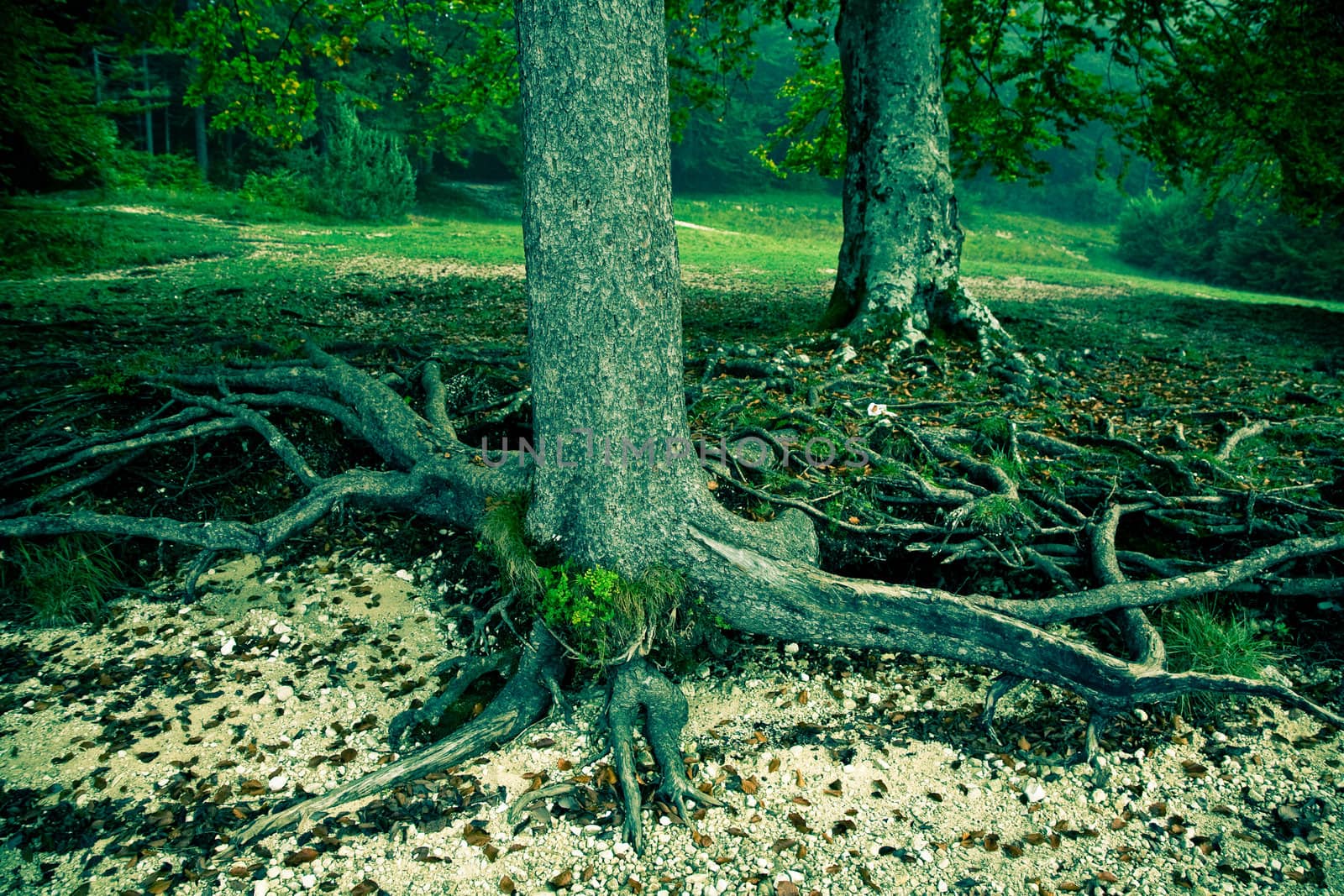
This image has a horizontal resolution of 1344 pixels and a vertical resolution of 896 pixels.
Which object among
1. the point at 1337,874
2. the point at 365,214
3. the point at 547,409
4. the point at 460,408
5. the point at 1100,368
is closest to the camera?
the point at 1337,874

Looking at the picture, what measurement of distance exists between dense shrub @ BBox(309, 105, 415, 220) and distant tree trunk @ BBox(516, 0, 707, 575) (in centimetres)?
2343

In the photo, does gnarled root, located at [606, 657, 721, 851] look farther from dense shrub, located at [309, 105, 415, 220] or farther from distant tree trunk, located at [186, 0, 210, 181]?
distant tree trunk, located at [186, 0, 210, 181]

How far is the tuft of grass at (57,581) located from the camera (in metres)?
4.53

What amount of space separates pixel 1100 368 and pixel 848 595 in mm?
6762

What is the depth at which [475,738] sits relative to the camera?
3.50 meters

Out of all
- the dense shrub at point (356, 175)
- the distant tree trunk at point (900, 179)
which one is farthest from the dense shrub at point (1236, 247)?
the dense shrub at point (356, 175)

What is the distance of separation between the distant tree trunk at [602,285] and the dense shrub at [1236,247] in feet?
68.0

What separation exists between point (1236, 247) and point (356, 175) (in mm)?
28994

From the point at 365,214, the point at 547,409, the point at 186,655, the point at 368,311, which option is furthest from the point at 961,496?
the point at 365,214

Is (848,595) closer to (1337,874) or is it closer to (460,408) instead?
(1337,874)

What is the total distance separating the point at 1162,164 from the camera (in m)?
10.9

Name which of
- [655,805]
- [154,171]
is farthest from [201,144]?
[655,805]

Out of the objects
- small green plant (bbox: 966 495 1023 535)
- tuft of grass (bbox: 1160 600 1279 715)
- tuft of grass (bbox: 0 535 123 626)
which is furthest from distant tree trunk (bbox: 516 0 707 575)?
tuft of grass (bbox: 0 535 123 626)

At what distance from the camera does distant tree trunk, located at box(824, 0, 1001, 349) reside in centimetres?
839
